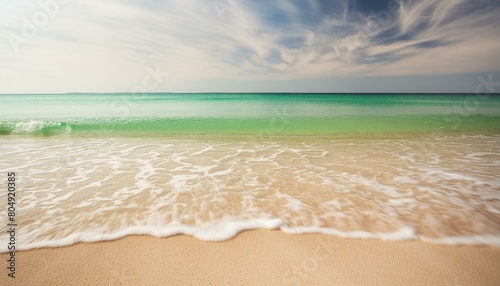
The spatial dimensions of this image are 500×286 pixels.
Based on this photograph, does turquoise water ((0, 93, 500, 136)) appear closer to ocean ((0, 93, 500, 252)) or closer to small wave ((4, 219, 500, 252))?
ocean ((0, 93, 500, 252))

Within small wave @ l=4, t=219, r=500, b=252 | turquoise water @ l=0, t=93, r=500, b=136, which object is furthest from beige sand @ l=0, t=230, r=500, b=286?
turquoise water @ l=0, t=93, r=500, b=136

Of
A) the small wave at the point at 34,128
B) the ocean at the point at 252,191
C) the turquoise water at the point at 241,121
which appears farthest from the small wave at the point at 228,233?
the small wave at the point at 34,128

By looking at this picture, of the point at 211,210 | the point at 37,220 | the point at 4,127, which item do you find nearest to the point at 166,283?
the point at 211,210

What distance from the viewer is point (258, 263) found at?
8.55 ft

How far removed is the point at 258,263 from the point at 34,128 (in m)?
16.8

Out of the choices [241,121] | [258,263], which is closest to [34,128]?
[241,121]

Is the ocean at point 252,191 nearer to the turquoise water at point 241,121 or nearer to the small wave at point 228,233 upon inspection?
the small wave at point 228,233

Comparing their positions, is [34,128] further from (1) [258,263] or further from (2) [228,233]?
(1) [258,263]

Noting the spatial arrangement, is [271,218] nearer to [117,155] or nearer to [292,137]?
[117,155]

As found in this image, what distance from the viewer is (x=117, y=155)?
7254 millimetres

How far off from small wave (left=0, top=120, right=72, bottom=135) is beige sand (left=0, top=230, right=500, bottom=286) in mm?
12641

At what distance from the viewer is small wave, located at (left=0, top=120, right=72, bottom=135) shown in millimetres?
12243

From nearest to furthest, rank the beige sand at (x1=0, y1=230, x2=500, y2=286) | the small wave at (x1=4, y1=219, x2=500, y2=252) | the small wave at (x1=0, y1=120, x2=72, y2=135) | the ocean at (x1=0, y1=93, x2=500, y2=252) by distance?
the beige sand at (x1=0, y1=230, x2=500, y2=286)
the small wave at (x1=4, y1=219, x2=500, y2=252)
the ocean at (x1=0, y1=93, x2=500, y2=252)
the small wave at (x1=0, y1=120, x2=72, y2=135)

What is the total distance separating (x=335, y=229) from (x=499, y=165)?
6.40 metres
